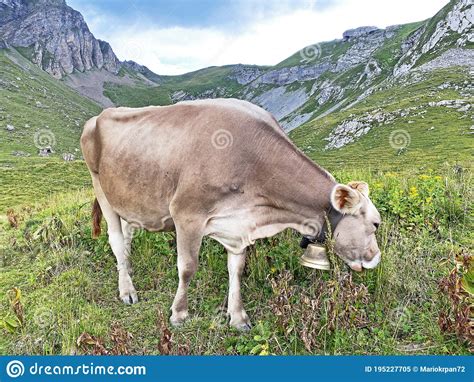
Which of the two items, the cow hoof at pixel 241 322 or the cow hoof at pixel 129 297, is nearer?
the cow hoof at pixel 241 322

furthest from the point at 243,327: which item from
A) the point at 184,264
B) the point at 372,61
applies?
the point at 372,61

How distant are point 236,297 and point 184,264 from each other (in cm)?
83

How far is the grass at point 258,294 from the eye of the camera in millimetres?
4754

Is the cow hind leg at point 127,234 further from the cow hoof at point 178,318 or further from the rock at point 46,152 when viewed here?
the rock at point 46,152

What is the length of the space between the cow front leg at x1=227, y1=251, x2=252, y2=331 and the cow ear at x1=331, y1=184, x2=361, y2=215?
1.46m

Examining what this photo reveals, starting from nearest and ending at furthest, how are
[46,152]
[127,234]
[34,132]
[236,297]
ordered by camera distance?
1. [236,297]
2. [127,234]
3. [46,152]
4. [34,132]

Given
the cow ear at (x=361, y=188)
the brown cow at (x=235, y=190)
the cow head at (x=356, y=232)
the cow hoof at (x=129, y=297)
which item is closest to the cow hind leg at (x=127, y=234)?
the cow hoof at (x=129, y=297)

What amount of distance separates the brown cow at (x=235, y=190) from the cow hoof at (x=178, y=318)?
0.5 inches

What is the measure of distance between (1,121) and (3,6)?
13351cm

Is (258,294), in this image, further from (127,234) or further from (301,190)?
(127,234)

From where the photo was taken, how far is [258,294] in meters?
5.90

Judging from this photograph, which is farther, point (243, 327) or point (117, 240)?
point (117, 240)

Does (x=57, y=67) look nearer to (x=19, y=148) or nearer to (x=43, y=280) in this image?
(x=19, y=148)

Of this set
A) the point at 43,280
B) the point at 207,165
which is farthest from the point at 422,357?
the point at 43,280
